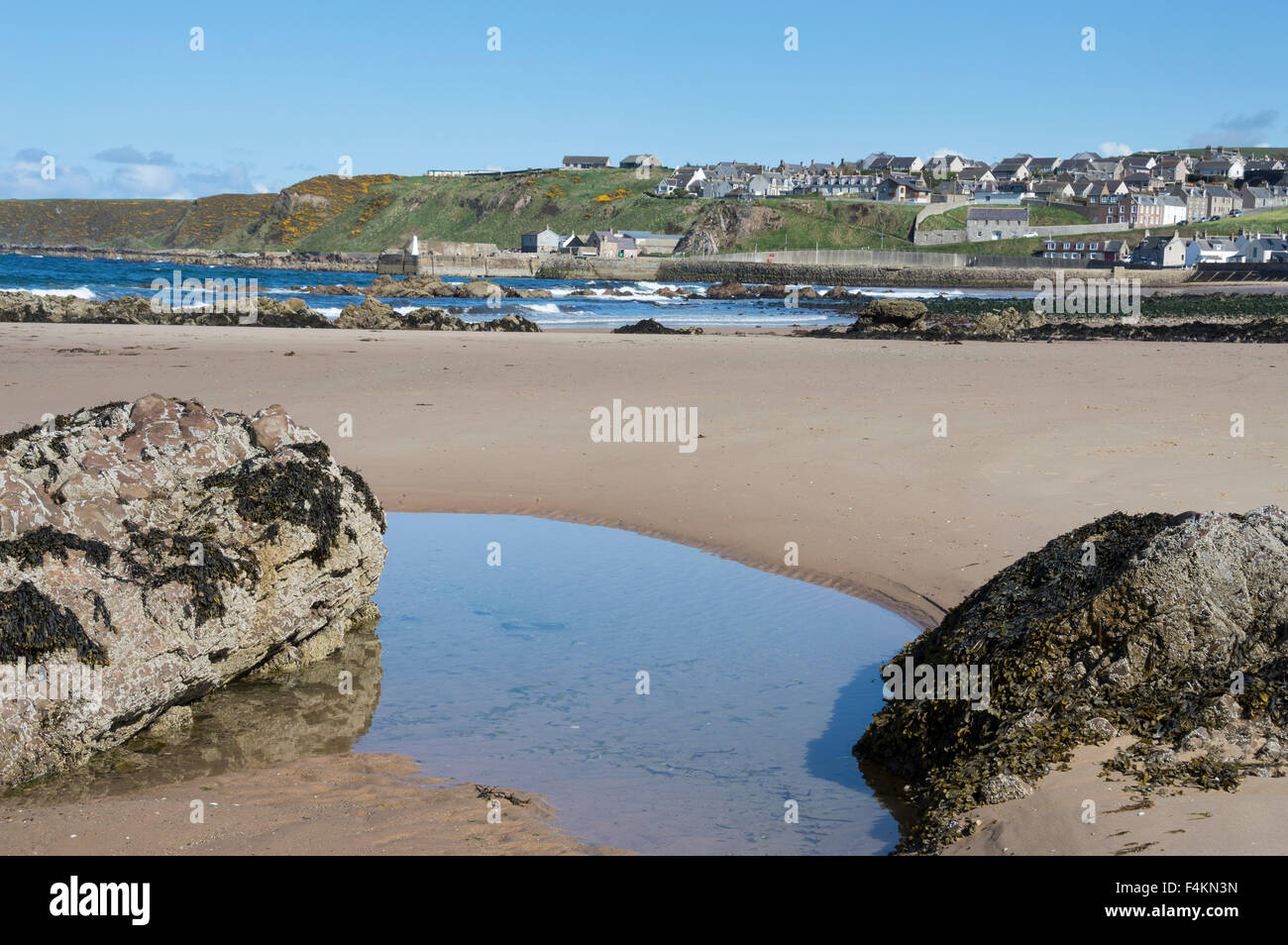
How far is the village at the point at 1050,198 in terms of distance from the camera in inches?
4126

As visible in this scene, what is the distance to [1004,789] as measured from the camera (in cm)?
425

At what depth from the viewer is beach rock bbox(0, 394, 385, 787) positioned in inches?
194

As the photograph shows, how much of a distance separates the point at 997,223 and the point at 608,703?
135 meters

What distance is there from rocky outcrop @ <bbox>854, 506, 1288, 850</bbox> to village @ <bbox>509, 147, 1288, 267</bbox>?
98097 mm

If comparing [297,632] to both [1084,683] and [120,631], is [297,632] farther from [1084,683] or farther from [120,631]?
[1084,683]

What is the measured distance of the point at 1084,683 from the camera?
184 inches

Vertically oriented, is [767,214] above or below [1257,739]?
above

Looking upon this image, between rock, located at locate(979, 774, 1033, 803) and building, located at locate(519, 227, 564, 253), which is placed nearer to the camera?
rock, located at locate(979, 774, 1033, 803)

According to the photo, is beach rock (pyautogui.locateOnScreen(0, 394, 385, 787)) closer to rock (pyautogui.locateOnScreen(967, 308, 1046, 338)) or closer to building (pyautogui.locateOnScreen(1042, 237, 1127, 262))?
rock (pyautogui.locateOnScreen(967, 308, 1046, 338))

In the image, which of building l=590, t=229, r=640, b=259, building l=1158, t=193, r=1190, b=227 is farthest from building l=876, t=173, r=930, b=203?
building l=590, t=229, r=640, b=259

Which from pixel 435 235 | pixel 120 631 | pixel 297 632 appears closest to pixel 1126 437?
pixel 297 632

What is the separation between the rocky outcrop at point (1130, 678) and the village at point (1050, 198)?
98.1m

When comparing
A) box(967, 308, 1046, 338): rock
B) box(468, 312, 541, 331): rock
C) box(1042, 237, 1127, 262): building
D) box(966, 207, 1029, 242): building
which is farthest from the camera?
box(966, 207, 1029, 242): building

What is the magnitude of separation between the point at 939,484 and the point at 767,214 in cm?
14542
